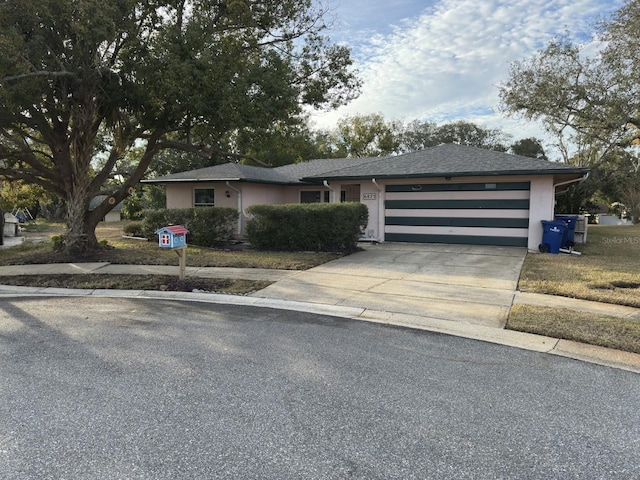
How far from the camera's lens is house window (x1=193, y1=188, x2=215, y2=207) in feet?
61.1

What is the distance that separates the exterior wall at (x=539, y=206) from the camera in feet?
44.7

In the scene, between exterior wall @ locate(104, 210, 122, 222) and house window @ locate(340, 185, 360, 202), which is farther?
exterior wall @ locate(104, 210, 122, 222)

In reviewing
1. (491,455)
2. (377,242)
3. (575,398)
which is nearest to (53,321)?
(491,455)

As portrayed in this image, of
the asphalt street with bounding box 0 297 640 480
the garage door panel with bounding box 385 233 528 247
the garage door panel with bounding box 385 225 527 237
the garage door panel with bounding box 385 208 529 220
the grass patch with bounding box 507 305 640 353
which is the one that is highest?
the garage door panel with bounding box 385 208 529 220


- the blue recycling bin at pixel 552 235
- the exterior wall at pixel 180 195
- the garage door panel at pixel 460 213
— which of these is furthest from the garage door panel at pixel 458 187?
the exterior wall at pixel 180 195

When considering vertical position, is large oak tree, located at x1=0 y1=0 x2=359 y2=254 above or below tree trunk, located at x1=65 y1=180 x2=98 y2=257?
above

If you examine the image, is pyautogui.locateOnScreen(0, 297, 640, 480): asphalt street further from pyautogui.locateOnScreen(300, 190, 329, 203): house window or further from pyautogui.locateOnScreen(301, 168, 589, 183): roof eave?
pyautogui.locateOnScreen(300, 190, 329, 203): house window

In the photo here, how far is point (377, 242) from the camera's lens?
15.8 m

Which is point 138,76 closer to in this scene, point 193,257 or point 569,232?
point 193,257

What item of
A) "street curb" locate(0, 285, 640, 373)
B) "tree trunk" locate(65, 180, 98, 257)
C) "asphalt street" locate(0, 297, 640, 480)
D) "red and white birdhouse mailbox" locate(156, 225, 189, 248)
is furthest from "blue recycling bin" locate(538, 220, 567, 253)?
"tree trunk" locate(65, 180, 98, 257)

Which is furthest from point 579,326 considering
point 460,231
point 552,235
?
point 460,231

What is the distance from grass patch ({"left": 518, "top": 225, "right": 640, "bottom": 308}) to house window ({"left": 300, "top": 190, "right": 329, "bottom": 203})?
9270 mm

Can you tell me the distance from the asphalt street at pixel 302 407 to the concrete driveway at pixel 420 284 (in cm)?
134

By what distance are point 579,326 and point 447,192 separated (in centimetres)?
982
